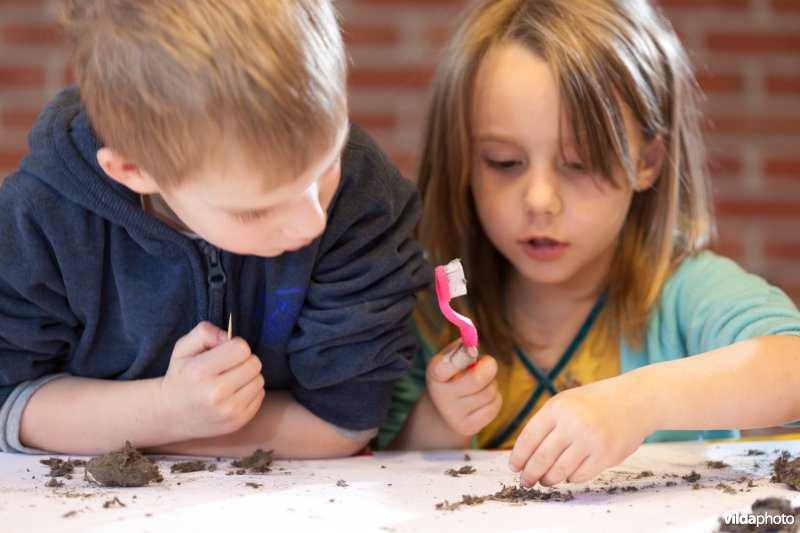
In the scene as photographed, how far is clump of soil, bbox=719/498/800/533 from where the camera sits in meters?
0.71

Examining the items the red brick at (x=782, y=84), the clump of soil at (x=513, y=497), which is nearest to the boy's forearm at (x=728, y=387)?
the clump of soil at (x=513, y=497)

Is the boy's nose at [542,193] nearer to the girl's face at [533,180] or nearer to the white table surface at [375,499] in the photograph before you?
the girl's face at [533,180]

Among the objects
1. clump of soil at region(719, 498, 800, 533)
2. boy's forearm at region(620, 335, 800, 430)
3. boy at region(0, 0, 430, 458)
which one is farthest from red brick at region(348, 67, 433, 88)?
clump of soil at region(719, 498, 800, 533)

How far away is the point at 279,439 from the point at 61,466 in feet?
0.75

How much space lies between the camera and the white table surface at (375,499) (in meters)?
0.75

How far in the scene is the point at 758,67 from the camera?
238cm

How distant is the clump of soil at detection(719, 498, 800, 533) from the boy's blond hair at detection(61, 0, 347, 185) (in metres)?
0.43

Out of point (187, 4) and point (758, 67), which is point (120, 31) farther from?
point (758, 67)

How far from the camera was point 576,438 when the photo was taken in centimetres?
85

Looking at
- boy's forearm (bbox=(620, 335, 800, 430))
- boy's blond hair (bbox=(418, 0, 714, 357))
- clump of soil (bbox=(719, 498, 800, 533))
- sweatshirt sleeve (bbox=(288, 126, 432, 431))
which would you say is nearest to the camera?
clump of soil (bbox=(719, 498, 800, 533))

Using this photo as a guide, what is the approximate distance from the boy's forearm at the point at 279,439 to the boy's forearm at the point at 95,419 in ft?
0.17

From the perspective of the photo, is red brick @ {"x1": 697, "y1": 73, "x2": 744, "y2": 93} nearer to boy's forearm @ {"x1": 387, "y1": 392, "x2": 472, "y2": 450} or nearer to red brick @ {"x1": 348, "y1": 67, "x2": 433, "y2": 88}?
red brick @ {"x1": 348, "y1": 67, "x2": 433, "y2": 88}

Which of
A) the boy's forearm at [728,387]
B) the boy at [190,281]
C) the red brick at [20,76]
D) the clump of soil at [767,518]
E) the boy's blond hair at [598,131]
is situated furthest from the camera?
the red brick at [20,76]

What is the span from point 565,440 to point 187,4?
486mm
